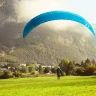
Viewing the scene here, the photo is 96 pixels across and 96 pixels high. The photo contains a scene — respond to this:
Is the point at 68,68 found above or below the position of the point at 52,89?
above

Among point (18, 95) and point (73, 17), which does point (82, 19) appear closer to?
point (73, 17)

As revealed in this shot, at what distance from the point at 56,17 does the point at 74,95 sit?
9200 mm

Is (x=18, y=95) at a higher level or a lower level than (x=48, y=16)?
lower

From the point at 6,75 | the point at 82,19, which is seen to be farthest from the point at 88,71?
the point at 82,19

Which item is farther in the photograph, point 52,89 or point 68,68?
point 68,68

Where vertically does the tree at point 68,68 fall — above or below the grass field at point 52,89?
above

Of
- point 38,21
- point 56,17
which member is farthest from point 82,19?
point 38,21

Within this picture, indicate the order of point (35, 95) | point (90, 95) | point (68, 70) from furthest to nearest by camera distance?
point (68, 70), point (35, 95), point (90, 95)

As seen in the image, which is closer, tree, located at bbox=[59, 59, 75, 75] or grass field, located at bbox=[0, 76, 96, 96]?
grass field, located at bbox=[0, 76, 96, 96]

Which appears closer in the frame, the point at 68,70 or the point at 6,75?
the point at 6,75

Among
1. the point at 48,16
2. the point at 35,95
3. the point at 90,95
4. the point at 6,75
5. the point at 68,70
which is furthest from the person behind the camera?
the point at 68,70

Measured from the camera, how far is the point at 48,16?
26.1 m

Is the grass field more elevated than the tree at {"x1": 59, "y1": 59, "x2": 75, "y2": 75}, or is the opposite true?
the tree at {"x1": 59, "y1": 59, "x2": 75, "y2": 75}

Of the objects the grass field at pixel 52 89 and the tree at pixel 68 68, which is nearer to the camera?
the grass field at pixel 52 89
